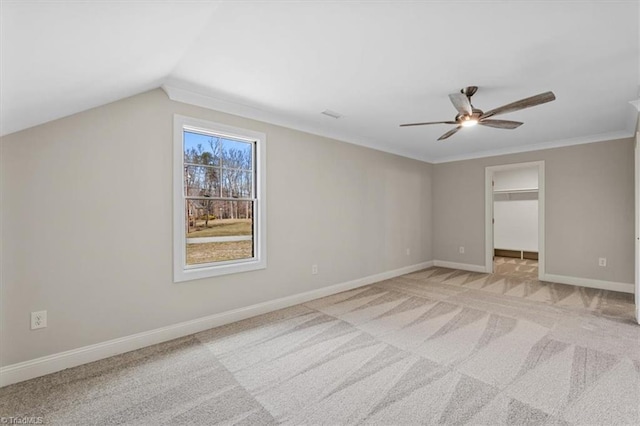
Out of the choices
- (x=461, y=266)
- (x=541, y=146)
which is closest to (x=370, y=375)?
(x=461, y=266)

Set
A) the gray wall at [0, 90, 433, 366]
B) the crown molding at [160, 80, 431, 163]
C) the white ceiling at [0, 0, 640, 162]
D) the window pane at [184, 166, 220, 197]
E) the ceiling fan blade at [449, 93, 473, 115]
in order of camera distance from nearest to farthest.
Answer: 1. the white ceiling at [0, 0, 640, 162]
2. the gray wall at [0, 90, 433, 366]
3. the ceiling fan blade at [449, 93, 473, 115]
4. the crown molding at [160, 80, 431, 163]
5. the window pane at [184, 166, 220, 197]

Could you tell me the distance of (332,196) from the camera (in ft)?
13.9

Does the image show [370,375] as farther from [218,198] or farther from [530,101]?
[530,101]

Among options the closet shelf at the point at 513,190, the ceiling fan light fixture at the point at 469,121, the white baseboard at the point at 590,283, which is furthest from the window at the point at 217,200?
the closet shelf at the point at 513,190

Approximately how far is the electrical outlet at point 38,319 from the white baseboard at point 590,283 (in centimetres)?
659

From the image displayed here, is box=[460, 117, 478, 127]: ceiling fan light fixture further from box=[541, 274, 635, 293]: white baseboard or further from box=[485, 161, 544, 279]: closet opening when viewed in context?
box=[485, 161, 544, 279]: closet opening

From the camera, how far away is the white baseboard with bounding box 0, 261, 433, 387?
6.85ft

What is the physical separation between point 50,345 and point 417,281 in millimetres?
4648

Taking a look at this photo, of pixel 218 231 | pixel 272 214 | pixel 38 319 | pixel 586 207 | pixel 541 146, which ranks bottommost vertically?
pixel 38 319

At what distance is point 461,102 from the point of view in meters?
2.51

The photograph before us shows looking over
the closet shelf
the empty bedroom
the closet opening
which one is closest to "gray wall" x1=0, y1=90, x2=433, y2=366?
the empty bedroom

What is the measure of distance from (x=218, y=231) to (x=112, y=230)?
98 cm

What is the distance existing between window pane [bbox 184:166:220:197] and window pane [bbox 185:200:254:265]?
97mm

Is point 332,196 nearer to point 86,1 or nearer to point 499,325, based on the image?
point 499,325
